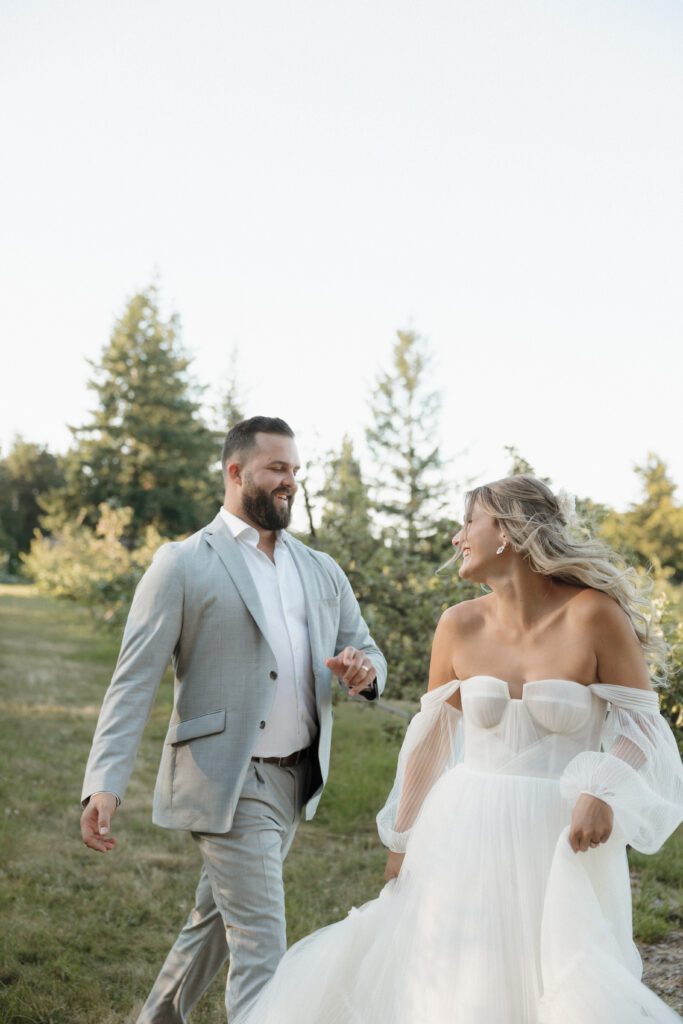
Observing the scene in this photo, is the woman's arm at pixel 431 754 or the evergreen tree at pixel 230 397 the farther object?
the evergreen tree at pixel 230 397

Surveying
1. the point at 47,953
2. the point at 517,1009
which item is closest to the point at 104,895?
the point at 47,953

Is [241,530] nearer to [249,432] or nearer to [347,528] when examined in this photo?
[249,432]

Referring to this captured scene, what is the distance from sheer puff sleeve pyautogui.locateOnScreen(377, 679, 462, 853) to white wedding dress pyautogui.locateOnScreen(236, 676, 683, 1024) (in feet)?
0.43

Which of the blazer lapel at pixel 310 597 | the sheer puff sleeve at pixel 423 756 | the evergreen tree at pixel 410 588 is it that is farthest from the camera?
the evergreen tree at pixel 410 588

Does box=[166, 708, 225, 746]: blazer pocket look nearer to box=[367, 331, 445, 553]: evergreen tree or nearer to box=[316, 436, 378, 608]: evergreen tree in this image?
box=[316, 436, 378, 608]: evergreen tree

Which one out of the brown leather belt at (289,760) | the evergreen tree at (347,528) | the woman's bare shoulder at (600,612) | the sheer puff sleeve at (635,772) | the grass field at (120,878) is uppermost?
the evergreen tree at (347,528)

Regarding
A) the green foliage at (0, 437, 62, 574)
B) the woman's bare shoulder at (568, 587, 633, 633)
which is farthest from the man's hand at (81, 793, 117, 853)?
the green foliage at (0, 437, 62, 574)

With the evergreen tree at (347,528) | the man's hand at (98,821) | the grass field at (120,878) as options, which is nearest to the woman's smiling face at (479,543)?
the man's hand at (98,821)

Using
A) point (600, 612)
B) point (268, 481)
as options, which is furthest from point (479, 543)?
point (268, 481)

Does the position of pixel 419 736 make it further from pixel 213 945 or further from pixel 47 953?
pixel 47 953

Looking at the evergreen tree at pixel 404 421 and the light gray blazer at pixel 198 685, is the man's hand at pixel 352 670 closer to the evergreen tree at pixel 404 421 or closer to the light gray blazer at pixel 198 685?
the light gray blazer at pixel 198 685

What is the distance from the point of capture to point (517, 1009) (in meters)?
2.95

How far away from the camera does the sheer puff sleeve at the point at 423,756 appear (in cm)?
366

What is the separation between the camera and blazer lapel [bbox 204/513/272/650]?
3977 mm
